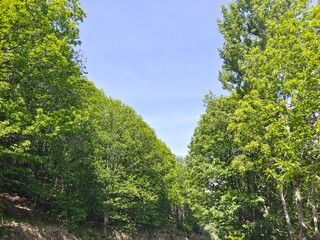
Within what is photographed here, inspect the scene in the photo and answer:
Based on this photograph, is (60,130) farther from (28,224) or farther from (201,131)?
(201,131)

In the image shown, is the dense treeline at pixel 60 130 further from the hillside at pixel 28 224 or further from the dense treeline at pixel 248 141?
the dense treeline at pixel 248 141

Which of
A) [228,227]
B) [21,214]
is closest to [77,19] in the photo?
[21,214]

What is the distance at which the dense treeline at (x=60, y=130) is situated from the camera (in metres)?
12.7

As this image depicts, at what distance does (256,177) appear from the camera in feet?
68.0

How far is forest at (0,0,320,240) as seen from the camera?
12.2 m

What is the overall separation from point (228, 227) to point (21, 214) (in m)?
16.4

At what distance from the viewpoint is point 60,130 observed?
1390cm

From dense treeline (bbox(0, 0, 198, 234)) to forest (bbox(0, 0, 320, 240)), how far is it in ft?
0.31

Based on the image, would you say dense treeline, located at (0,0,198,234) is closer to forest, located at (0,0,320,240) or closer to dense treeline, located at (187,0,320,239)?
forest, located at (0,0,320,240)

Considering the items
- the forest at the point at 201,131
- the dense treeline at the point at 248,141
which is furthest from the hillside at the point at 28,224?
the dense treeline at the point at 248,141

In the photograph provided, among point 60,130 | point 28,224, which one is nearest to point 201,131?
point 60,130

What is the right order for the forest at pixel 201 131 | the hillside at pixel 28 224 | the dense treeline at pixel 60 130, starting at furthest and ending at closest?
1. the hillside at pixel 28 224
2. the dense treeline at pixel 60 130
3. the forest at pixel 201 131

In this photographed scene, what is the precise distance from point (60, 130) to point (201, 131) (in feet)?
43.6

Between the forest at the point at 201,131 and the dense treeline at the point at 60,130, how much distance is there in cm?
9
